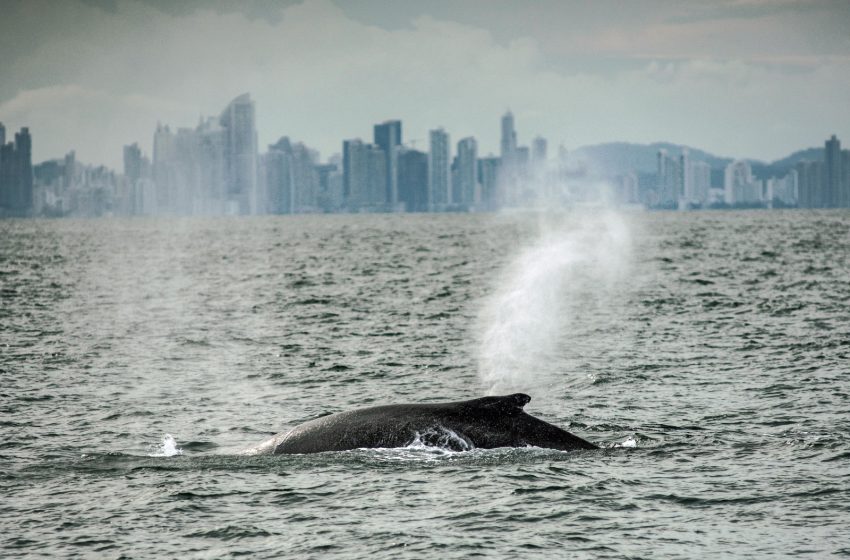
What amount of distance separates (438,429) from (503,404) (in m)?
1.12

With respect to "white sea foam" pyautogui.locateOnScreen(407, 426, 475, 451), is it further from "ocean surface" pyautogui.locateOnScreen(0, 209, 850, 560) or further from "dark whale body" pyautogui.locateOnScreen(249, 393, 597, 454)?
"ocean surface" pyautogui.locateOnScreen(0, 209, 850, 560)

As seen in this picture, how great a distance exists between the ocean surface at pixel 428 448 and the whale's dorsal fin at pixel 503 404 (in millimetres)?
710

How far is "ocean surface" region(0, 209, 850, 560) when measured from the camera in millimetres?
16156

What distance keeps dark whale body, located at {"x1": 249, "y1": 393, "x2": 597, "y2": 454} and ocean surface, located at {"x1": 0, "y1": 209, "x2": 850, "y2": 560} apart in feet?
0.83

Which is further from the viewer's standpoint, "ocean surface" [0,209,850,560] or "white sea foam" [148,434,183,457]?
"white sea foam" [148,434,183,457]

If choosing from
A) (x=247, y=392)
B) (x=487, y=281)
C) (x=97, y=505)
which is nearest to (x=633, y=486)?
(x=97, y=505)

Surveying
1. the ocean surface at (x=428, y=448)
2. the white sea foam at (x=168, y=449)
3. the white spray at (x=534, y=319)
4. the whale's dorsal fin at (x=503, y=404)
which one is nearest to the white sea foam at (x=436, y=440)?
the ocean surface at (x=428, y=448)

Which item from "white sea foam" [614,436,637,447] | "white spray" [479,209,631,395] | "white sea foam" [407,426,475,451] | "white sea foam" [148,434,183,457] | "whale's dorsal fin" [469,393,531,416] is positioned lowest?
"white spray" [479,209,631,395]

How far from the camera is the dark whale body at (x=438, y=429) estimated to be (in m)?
19.4

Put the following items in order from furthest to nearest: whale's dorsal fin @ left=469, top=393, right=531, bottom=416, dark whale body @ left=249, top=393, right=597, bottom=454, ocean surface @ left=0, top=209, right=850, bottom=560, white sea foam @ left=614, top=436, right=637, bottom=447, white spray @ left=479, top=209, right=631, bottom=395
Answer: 1. white spray @ left=479, top=209, right=631, bottom=395
2. white sea foam @ left=614, top=436, right=637, bottom=447
3. dark whale body @ left=249, top=393, right=597, bottom=454
4. whale's dorsal fin @ left=469, top=393, right=531, bottom=416
5. ocean surface @ left=0, top=209, right=850, bottom=560

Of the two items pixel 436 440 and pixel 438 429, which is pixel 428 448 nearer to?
pixel 436 440

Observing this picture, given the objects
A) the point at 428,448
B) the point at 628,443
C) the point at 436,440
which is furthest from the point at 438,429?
the point at 628,443

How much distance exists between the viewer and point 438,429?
19.4 m

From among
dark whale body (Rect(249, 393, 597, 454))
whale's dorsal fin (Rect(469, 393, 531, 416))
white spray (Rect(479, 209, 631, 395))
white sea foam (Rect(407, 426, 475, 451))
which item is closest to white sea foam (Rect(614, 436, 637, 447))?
dark whale body (Rect(249, 393, 597, 454))
